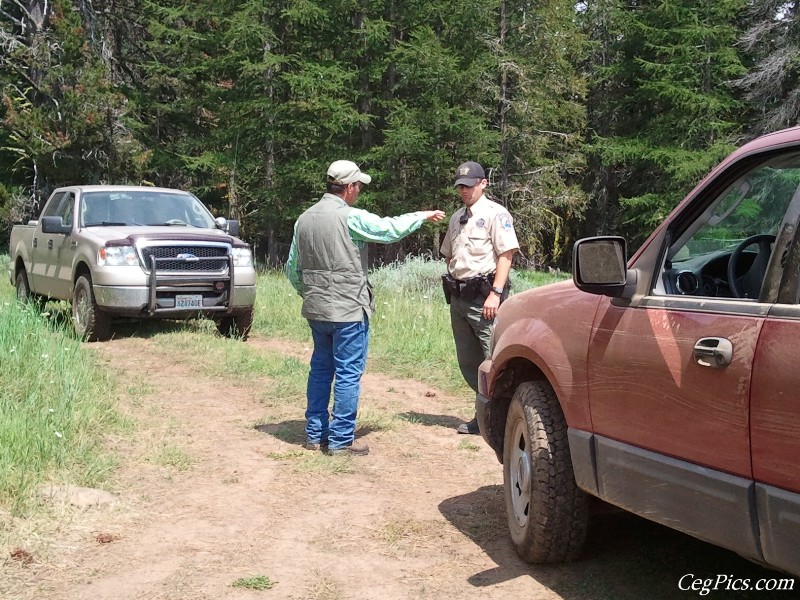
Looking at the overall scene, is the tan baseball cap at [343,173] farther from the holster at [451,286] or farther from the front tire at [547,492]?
the front tire at [547,492]

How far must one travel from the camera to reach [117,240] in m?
11.1

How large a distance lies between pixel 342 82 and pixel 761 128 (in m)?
12.2

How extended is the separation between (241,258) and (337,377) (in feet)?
18.6

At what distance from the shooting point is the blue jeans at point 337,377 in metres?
6.45

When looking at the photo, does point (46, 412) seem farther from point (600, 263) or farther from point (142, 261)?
point (142, 261)

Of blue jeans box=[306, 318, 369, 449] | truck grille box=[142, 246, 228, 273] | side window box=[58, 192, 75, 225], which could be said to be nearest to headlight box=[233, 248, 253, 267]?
truck grille box=[142, 246, 228, 273]

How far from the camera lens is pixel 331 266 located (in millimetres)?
6344

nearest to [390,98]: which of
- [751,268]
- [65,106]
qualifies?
[65,106]

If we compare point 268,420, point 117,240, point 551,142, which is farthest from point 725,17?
point 268,420

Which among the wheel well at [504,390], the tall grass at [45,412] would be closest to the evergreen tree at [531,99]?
the tall grass at [45,412]

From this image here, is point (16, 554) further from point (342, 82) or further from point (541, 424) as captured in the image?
point (342, 82)

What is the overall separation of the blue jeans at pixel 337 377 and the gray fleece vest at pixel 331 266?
0.11 m

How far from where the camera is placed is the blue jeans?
21.2 feet

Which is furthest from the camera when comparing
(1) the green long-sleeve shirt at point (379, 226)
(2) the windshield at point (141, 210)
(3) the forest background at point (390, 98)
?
(3) the forest background at point (390, 98)
